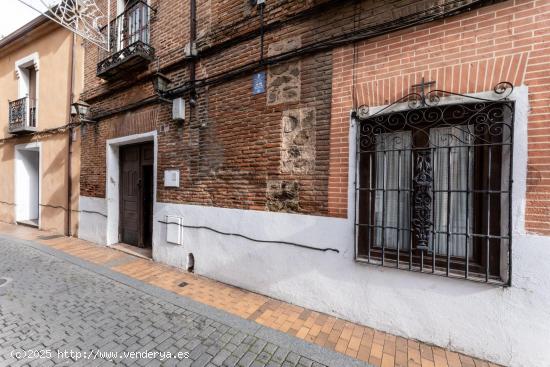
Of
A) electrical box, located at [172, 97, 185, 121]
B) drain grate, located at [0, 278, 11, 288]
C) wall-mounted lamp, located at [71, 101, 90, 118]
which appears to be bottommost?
drain grate, located at [0, 278, 11, 288]

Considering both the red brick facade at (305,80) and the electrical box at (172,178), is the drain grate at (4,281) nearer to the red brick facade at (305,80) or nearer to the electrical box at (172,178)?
the red brick facade at (305,80)

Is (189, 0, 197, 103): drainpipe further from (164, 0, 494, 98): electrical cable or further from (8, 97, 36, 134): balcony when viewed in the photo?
(8, 97, 36, 134): balcony

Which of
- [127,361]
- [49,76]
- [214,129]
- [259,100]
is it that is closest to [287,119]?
[259,100]

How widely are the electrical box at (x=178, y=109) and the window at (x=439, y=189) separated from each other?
326 centimetres

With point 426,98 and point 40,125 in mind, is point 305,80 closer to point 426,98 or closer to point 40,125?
point 426,98

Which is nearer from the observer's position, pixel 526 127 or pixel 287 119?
pixel 526 127

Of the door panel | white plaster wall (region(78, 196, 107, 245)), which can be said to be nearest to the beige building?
white plaster wall (region(78, 196, 107, 245))

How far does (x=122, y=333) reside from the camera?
8.89 ft

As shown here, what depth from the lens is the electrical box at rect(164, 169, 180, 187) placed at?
15.5ft

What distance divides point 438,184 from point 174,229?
4.37 m

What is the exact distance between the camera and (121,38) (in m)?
6.09

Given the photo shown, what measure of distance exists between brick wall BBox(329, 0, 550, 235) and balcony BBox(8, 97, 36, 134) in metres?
10.1

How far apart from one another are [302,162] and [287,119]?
2.20 ft

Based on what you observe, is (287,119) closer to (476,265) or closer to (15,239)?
(476,265)
